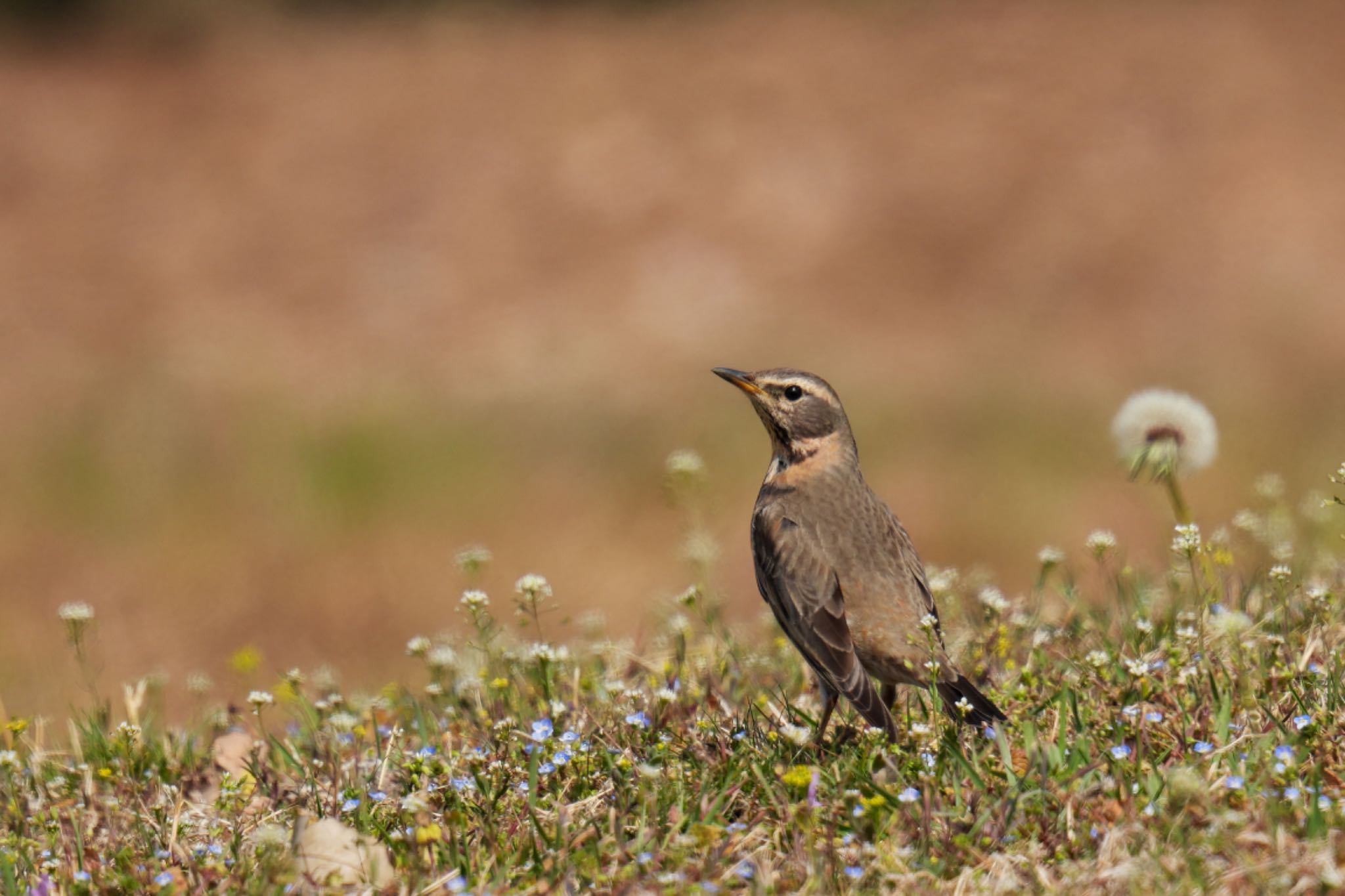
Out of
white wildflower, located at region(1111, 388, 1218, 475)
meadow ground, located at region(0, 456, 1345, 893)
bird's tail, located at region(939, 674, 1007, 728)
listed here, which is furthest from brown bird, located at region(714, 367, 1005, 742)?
white wildflower, located at region(1111, 388, 1218, 475)

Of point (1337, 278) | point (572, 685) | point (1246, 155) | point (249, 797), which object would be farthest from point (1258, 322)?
point (249, 797)

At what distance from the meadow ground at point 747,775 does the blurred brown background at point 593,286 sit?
6.78 m

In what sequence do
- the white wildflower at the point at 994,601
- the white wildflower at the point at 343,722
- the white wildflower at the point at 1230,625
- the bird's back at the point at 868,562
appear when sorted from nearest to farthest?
the white wildflower at the point at 1230,625 < the white wildflower at the point at 343,722 < the bird's back at the point at 868,562 < the white wildflower at the point at 994,601

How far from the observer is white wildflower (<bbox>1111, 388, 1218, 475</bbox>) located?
6926 mm

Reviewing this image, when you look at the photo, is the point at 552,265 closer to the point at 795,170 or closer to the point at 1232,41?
the point at 795,170

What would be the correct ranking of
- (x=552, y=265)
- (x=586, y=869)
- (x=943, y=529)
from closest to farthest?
(x=586, y=869)
(x=943, y=529)
(x=552, y=265)

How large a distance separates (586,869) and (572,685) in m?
2.42

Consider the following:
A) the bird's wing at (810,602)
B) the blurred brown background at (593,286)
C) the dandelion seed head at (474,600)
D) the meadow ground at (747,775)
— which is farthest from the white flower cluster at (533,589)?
the blurred brown background at (593,286)

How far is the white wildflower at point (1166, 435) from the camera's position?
6926 mm

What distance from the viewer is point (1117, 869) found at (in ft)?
13.7

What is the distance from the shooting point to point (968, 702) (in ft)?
17.4

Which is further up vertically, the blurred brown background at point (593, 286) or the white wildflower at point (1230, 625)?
the blurred brown background at point (593, 286)

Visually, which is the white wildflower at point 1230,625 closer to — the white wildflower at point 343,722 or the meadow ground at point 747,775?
the meadow ground at point 747,775

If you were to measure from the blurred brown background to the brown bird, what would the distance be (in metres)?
7.56
